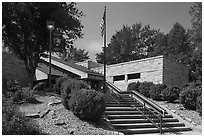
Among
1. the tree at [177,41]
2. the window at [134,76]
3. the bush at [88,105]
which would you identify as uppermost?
the tree at [177,41]

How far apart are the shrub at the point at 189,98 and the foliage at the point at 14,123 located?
9.05 metres

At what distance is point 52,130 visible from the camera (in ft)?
24.5

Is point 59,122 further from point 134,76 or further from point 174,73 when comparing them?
point 174,73

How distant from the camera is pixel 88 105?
855cm

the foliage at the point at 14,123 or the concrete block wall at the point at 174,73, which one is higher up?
the concrete block wall at the point at 174,73

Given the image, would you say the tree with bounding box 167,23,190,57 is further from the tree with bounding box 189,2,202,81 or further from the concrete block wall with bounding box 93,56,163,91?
the concrete block wall with bounding box 93,56,163,91

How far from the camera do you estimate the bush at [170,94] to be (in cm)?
1452

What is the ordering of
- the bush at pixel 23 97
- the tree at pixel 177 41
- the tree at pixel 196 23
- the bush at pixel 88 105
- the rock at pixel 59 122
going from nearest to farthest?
1. the rock at pixel 59 122
2. the bush at pixel 88 105
3. the bush at pixel 23 97
4. the tree at pixel 196 23
5. the tree at pixel 177 41

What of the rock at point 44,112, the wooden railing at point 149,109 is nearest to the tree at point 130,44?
the wooden railing at point 149,109

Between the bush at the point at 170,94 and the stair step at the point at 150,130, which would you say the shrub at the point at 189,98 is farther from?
the stair step at the point at 150,130

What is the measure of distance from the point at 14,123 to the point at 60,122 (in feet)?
7.25

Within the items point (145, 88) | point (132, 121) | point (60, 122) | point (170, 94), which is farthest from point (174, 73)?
point (60, 122)

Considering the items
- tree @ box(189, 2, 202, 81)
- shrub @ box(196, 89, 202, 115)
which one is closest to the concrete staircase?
shrub @ box(196, 89, 202, 115)

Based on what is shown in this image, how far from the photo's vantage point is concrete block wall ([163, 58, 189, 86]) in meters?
19.0
